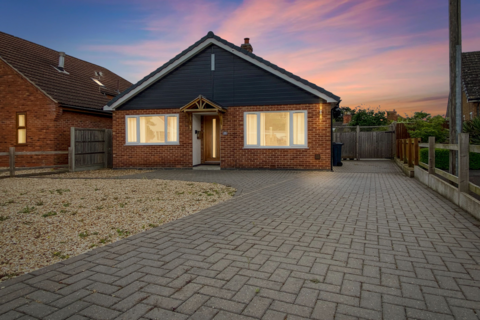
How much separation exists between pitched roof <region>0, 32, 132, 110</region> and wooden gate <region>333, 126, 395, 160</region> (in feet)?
54.3

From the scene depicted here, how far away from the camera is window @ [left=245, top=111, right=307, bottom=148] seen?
554 inches

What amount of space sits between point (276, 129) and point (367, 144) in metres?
10.2

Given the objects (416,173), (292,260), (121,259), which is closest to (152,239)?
(121,259)

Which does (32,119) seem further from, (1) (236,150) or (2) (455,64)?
(2) (455,64)

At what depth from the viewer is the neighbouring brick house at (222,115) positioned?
13898 millimetres

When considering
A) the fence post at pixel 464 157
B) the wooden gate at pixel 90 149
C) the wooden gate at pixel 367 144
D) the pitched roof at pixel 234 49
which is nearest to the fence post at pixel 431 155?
the fence post at pixel 464 157

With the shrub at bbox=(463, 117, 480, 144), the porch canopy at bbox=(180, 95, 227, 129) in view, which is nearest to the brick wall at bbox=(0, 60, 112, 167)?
the porch canopy at bbox=(180, 95, 227, 129)

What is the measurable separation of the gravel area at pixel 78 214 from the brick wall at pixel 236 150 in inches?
219

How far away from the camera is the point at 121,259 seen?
3.39 m

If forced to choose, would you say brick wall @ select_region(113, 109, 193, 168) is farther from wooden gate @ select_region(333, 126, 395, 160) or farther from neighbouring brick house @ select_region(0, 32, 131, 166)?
wooden gate @ select_region(333, 126, 395, 160)

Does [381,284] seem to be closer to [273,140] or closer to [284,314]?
[284,314]

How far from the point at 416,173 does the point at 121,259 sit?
10.5 meters

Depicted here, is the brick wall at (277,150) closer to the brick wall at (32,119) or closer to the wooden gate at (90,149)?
the wooden gate at (90,149)

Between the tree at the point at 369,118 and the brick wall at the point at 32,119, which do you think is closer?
the brick wall at the point at 32,119
